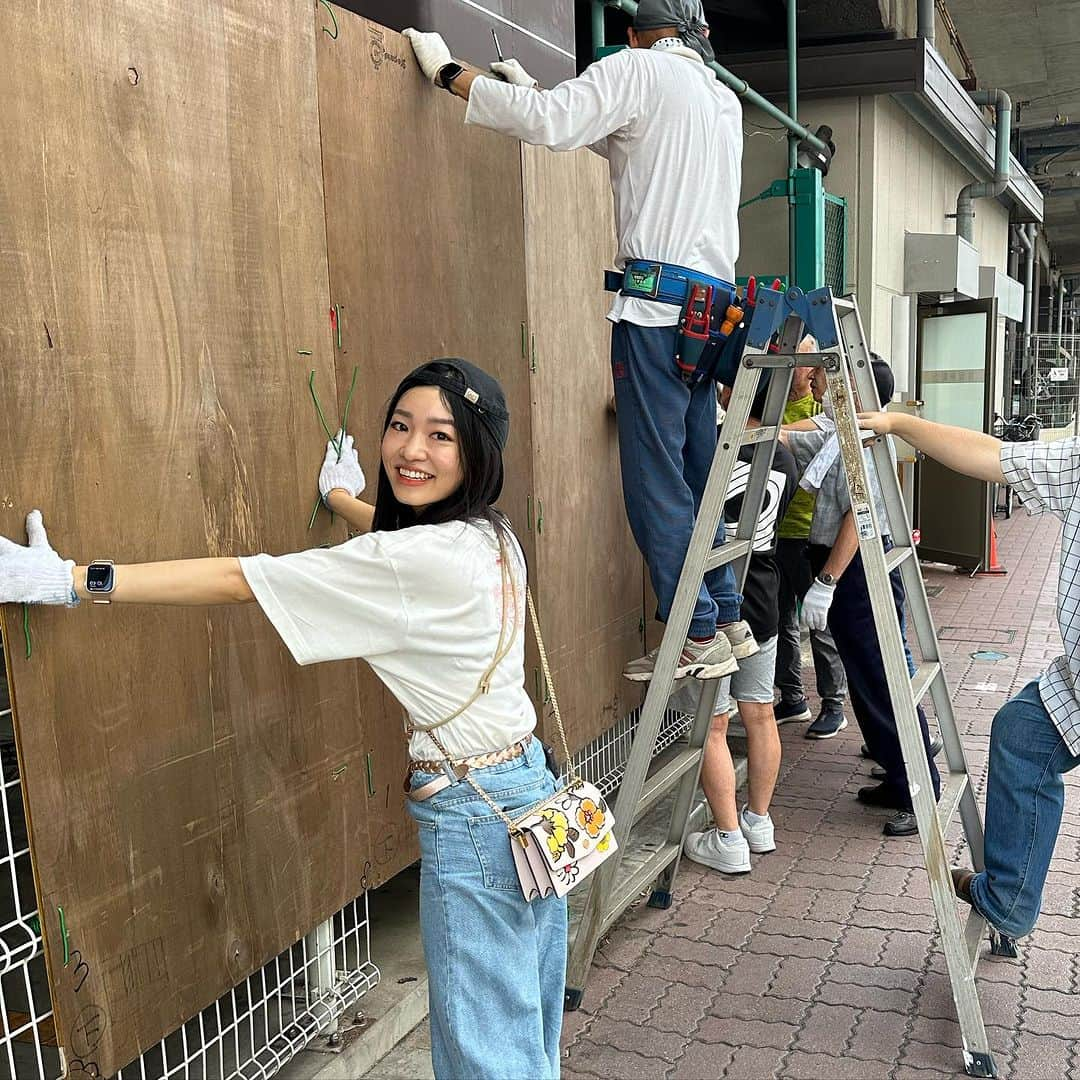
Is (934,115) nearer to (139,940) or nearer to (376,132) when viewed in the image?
(376,132)

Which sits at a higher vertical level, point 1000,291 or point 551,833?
point 1000,291

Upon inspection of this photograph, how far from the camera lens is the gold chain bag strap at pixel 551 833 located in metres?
2.06

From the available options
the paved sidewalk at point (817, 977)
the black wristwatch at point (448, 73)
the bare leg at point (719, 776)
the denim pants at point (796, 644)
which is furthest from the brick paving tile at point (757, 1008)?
the black wristwatch at point (448, 73)

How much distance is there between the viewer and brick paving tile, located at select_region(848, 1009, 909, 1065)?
10.2ft

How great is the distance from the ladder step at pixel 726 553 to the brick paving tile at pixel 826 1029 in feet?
4.58

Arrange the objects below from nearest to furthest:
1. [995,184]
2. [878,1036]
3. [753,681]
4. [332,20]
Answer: [332,20] → [878,1036] → [753,681] → [995,184]

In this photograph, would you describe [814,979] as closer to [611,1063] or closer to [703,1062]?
[703,1062]

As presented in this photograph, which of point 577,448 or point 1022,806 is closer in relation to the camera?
point 1022,806

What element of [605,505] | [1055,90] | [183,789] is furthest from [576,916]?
[1055,90]

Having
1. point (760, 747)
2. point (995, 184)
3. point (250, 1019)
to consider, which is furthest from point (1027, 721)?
point (995, 184)

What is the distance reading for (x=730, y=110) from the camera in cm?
361

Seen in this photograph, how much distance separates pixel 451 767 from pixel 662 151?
7.09 ft

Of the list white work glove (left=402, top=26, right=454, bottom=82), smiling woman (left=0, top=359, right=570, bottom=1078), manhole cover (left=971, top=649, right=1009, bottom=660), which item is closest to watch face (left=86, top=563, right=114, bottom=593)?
smiling woman (left=0, top=359, right=570, bottom=1078)

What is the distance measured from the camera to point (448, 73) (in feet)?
10.00
